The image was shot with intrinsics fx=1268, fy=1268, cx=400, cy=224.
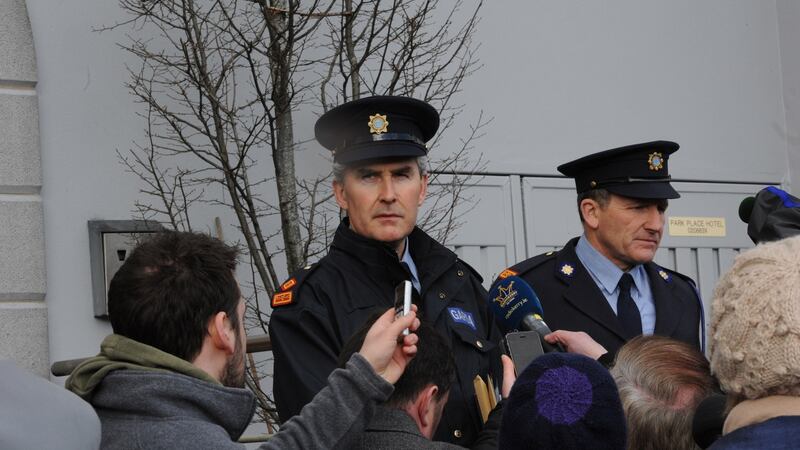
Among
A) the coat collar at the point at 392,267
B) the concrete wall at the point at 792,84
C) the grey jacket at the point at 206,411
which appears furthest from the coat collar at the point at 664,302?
the concrete wall at the point at 792,84

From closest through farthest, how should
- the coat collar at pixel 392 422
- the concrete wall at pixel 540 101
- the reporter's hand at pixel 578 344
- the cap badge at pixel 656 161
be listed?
the coat collar at pixel 392 422
the reporter's hand at pixel 578 344
the cap badge at pixel 656 161
the concrete wall at pixel 540 101

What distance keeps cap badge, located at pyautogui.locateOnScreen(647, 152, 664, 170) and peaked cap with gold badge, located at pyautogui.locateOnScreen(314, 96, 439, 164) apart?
3.10ft

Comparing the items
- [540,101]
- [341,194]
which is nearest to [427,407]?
[341,194]

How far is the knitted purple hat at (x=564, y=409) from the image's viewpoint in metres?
1.61

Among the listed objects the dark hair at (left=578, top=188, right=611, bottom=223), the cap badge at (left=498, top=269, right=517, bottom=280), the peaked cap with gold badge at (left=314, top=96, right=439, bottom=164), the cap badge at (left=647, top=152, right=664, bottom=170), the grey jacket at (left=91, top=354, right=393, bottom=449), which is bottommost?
the grey jacket at (left=91, top=354, right=393, bottom=449)

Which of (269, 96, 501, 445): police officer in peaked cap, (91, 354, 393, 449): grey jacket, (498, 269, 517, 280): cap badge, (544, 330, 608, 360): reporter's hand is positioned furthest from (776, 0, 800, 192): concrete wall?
(91, 354, 393, 449): grey jacket

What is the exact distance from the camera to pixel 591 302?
4.09m

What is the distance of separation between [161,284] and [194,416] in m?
0.29

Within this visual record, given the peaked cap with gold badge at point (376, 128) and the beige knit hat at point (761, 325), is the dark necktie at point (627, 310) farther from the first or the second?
the beige knit hat at point (761, 325)

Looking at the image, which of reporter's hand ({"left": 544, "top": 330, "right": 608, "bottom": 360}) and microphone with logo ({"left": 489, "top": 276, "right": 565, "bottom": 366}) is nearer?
microphone with logo ({"left": 489, "top": 276, "right": 565, "bottom": 366})

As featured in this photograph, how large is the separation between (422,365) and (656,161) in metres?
1.92

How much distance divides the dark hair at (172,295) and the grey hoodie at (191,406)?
0.05 metres

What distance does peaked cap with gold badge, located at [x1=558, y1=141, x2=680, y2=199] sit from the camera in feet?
13.9

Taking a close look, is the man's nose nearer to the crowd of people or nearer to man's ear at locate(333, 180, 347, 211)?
the crowd of people
